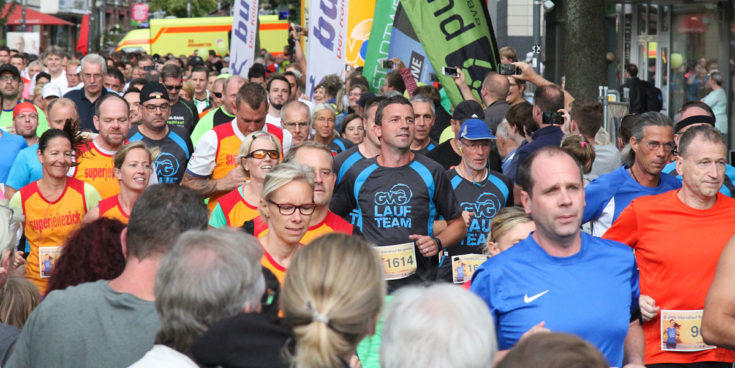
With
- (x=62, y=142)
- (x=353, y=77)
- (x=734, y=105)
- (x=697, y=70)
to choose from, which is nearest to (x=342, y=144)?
(x=353, y=77)

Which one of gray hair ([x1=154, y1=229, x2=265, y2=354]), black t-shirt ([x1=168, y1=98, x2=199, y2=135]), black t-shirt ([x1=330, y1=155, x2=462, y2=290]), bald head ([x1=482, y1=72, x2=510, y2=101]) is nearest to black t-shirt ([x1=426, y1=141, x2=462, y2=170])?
black t-shirt ([x1=330, y1=155, x2=462, y2=290])

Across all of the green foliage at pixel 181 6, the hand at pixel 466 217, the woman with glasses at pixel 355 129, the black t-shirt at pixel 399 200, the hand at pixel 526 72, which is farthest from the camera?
the green foliage at pixel 181 6

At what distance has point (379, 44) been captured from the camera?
12297 mm

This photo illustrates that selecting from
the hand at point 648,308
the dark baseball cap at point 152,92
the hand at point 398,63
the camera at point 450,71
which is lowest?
the hand at point 648,308

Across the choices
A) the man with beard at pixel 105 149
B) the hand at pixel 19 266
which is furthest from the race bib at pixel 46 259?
the man with beard at pixel 105 149

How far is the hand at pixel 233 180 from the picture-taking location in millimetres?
7145

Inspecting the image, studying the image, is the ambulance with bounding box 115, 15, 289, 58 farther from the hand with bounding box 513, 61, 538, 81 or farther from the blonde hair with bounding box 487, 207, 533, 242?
the blonde hair with bounding box 487, 207, 533, 242

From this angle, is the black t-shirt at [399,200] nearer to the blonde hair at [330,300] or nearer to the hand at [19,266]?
the hand at [19,266]

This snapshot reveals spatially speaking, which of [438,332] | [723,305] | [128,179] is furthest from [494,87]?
[438,332]

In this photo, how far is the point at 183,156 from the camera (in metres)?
8.48

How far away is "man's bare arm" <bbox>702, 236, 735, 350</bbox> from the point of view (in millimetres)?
3971

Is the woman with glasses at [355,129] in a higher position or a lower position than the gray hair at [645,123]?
higher

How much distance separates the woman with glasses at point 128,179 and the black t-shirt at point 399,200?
4.23 feet

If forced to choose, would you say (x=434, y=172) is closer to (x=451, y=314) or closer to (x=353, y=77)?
(x=451, y=314)
